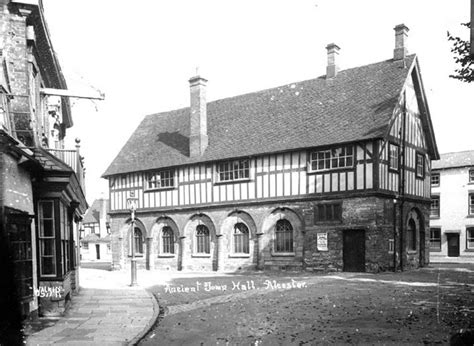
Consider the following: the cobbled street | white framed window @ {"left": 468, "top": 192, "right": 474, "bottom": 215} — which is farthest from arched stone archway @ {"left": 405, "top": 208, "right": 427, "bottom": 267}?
white framed window @ {"left": 468, "top": 192, "right": 474, "bottom": 215}

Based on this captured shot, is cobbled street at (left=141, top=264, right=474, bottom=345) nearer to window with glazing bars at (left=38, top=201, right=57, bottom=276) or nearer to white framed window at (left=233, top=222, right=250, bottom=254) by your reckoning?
window with glazing bars at (left=38, top=201, right=57, bottom=276)

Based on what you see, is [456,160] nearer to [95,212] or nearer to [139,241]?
[139,241]

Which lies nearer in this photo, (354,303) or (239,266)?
(354,303)

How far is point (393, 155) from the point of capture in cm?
2080

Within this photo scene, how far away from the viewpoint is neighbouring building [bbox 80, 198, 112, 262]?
2004 inches

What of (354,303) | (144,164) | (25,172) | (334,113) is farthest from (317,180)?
(25,172)

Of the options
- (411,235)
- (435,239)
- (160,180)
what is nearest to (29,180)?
(160,180)

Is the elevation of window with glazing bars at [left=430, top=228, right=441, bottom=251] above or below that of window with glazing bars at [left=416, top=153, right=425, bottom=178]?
below

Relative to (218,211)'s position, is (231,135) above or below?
above

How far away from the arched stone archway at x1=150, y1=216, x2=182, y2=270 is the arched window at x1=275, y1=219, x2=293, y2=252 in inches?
253

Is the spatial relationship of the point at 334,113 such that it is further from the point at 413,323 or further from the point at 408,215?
the point at 413,323

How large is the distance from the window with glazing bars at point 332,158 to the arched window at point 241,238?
5013 millimetres

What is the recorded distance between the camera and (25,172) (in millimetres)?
9539

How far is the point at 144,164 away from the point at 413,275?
16358 mm
